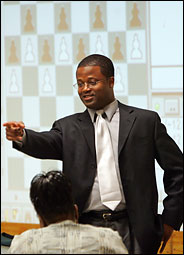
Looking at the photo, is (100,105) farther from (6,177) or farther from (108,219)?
(6,177)

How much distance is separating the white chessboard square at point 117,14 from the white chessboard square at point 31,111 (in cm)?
88

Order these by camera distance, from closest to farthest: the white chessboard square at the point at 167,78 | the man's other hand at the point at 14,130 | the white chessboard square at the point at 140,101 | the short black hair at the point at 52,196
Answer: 1. the short black hair at the point at 52,196
2. the man's other hand at the point at 14,130
3. the white chessboard square at the point at 167,78
4. the white chessboard square at the point at 140,101

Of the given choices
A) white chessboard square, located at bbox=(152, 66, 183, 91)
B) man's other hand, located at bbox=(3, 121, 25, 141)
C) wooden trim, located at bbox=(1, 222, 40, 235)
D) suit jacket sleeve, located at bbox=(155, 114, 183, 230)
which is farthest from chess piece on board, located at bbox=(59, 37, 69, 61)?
man's other hand, located at bbox=(3, 121, 25, 141)

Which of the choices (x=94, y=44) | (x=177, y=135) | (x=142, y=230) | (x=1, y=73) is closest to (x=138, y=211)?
(x=142, y=230)

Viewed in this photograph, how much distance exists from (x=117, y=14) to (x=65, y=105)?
0.84 metres

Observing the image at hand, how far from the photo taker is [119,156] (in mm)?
2371

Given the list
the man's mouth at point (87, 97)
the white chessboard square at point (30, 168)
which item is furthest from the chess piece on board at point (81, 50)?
the man's mouth at point (87, 97)

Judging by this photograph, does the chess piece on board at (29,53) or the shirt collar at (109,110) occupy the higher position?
the chess piece on board at (29,53)

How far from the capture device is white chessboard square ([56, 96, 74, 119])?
4.38m

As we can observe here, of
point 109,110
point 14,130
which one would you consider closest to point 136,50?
point 109,110

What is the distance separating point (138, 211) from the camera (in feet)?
7.73

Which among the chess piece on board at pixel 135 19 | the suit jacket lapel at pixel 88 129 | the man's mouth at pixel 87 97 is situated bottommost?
the suit jacket lapel at pixel 88 129

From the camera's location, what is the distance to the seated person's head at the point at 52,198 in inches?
72.7

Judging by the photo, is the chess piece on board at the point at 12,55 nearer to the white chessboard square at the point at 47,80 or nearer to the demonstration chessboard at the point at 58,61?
the demonstration chessboard at the point at 58,61
